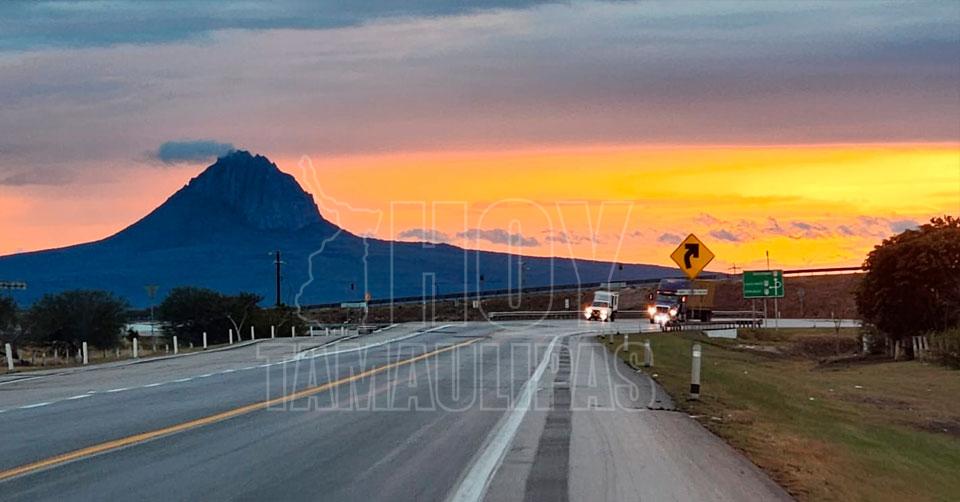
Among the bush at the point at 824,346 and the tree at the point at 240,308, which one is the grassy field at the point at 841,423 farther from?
the tree at the point at 240,308

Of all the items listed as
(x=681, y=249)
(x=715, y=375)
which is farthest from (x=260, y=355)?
(x=681, y=249)

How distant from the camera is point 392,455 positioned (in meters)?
14.5

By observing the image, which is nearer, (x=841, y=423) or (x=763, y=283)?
(x=841, y=423)

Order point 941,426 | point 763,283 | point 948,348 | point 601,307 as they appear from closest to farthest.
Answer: point 941,426
point 948,348
point 763,283
point 601,307

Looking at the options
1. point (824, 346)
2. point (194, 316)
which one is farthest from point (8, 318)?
point (824, 346)

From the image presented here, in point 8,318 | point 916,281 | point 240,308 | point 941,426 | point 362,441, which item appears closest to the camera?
point 362,441

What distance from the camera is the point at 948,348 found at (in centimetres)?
4847

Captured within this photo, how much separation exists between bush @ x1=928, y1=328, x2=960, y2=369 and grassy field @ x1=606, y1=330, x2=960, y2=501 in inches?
21.7

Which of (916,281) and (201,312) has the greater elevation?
(916,281)

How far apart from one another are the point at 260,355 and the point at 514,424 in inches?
1107

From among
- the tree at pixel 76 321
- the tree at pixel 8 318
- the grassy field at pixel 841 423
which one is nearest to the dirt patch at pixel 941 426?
the grassy field at pixel 841 423

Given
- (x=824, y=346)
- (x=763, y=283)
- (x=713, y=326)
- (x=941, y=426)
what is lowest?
(x=824, y=346)

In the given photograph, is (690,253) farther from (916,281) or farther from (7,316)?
(7,316)

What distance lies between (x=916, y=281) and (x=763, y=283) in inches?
1626
